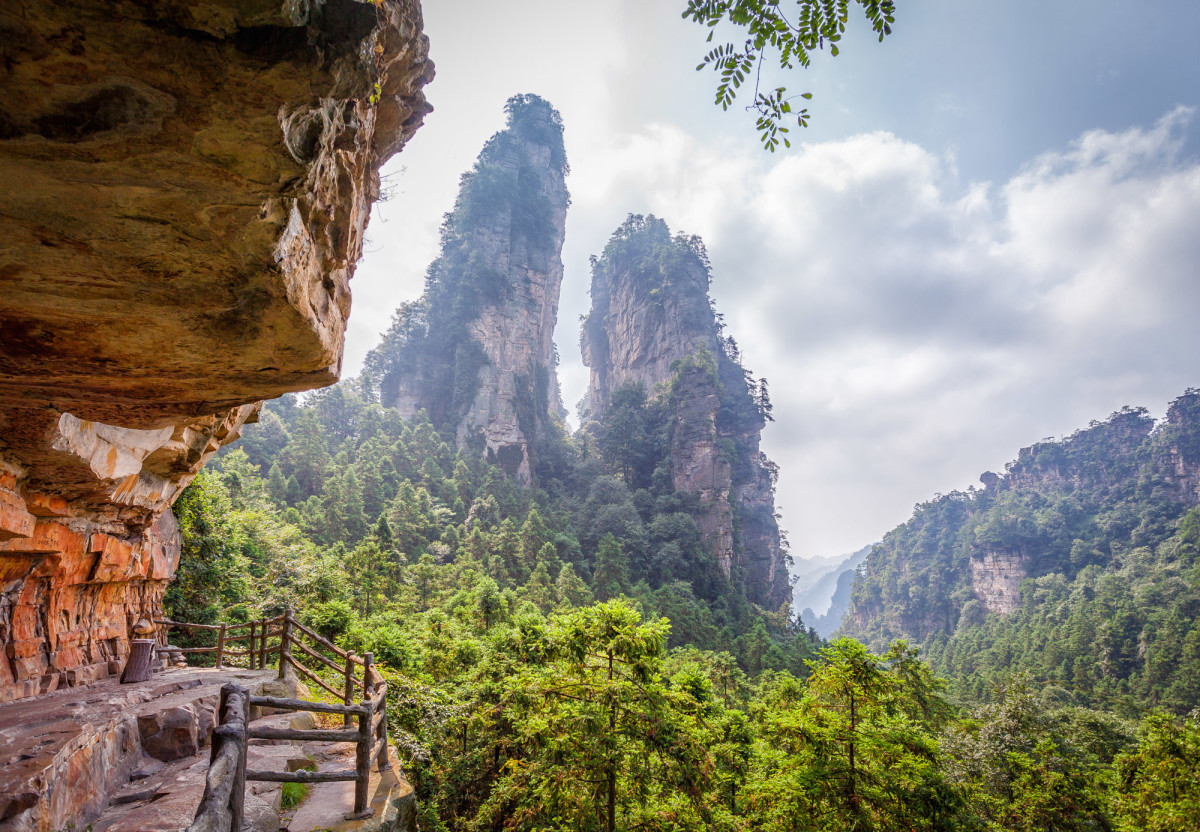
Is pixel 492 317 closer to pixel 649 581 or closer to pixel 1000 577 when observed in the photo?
pixel 649 581

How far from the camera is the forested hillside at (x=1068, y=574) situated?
37.5 meters

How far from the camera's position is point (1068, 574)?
63.8m

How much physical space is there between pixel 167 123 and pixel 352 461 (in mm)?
40047

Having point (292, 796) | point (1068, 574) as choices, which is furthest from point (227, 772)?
point (1068, 574)

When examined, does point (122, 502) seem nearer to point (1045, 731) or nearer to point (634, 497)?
point (1045, 731)

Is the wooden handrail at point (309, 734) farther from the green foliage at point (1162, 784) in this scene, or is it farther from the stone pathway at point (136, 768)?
the green foliage at point (1162, 784)

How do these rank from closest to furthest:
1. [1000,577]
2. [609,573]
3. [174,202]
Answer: [174,202], [609,573], [1000,577]

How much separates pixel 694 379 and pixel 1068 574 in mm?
59303

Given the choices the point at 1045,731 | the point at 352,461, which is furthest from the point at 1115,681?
the point at 352,461

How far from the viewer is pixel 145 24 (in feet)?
5.54

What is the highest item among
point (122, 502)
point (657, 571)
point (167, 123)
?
point (167, 123)

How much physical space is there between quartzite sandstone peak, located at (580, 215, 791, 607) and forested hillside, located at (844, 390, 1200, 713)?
2109 centimetres

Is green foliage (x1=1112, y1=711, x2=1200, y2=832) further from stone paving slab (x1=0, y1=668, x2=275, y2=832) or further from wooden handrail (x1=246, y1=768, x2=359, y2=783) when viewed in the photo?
stone paving slab (x1=0, y1=668, x2=275, y2=832)

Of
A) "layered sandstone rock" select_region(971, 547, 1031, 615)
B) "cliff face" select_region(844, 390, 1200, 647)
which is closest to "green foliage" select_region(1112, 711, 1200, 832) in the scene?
"cliff face" select_region(844, 390, 1200, 647)
